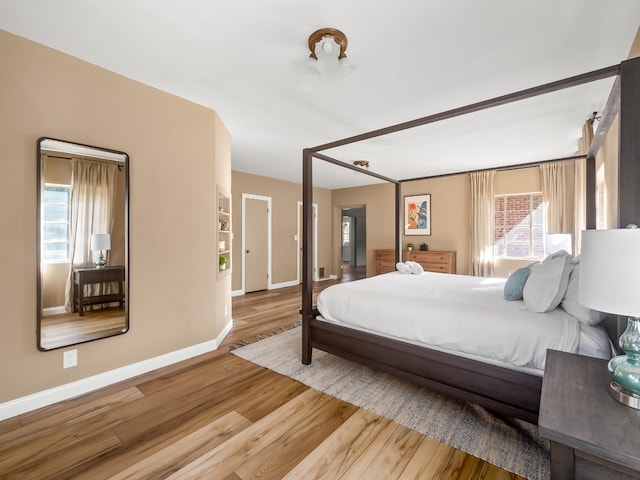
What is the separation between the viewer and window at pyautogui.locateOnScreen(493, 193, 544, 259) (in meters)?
5.20

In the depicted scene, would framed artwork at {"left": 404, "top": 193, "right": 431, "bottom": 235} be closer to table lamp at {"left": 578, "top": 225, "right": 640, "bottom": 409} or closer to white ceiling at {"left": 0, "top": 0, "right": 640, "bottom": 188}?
white ceiling at {"left": 0, "top": 0, "right": 640, "bottom": 188}

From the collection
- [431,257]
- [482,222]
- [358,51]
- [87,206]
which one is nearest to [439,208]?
[482,222]

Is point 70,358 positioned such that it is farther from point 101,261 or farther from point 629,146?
point 629,146

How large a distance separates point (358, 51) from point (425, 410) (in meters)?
2.60

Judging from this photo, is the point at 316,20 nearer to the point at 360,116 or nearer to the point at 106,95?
the point at 360,116

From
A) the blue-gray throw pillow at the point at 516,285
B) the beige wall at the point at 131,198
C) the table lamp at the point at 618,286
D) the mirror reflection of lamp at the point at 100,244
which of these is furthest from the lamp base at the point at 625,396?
the mirror reflection of lamp at the point at 100,244

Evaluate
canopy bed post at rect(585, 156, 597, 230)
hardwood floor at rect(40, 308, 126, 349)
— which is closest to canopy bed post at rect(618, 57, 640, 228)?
canopy bed post at rect(585, 156, 597, 230)

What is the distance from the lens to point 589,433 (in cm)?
83

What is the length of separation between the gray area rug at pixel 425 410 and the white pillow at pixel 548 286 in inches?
30.9

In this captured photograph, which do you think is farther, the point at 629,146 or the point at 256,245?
the point at 256,245

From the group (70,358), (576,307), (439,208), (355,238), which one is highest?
(439,208)

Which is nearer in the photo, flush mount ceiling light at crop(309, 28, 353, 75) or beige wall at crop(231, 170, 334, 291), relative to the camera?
flush mount ceiling light at crop(309, 28, 353, 75)

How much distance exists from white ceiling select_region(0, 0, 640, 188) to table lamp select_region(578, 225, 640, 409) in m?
1.51

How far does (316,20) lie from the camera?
1760mm
